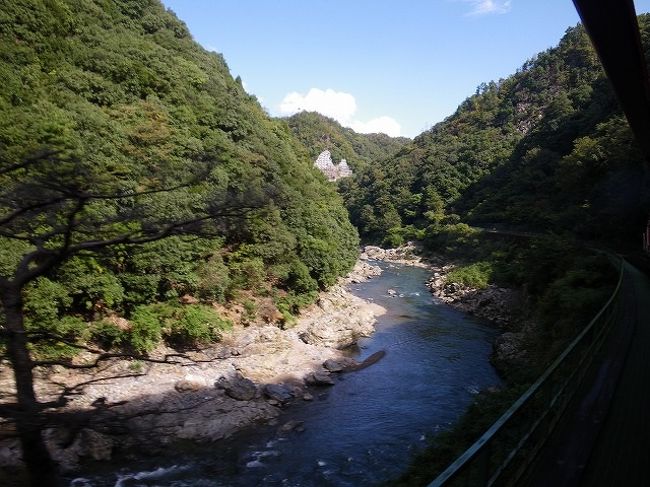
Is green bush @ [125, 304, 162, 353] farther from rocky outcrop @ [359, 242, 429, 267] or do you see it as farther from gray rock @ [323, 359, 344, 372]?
rocky outcrop @ [359, 242, 429, 267]

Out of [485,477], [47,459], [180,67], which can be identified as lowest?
[485,477]

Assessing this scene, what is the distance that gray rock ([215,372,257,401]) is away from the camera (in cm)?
1492

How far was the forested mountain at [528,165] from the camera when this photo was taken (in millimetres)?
28312

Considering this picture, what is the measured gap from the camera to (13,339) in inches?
145

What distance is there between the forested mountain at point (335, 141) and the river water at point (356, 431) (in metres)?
101

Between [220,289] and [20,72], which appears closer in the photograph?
[220,289]

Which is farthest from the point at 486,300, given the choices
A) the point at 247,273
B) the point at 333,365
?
the point at 247,273

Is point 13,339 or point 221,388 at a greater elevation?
point 13,339

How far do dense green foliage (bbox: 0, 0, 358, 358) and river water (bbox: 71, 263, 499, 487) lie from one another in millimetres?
6015

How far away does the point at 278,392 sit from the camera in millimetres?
15352

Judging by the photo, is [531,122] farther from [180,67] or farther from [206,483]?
[206,483]

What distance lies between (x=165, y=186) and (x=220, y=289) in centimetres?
1585

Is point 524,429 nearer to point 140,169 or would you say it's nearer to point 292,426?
point 140,169

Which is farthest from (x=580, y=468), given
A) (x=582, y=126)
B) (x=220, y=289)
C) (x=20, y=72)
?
(x=582, y=126)
